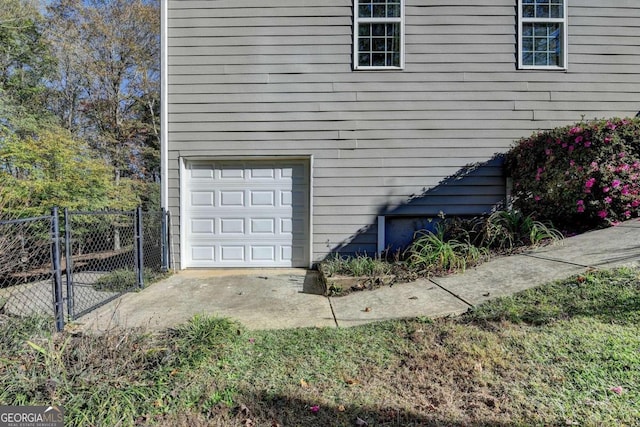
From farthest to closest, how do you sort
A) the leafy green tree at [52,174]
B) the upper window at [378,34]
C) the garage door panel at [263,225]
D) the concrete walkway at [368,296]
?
1. the leafy green tree at [52,174]
2. the garage door panel at [263,225]
3. the upper window at [378,34]
4. the concrete walkway at [368,296]

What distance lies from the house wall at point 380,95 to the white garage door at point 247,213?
1.08ft

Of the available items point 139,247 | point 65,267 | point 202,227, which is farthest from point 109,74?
point 65,267

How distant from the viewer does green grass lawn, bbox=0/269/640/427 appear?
186 centimetres

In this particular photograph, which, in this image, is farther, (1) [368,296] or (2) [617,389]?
(1) [368,296]

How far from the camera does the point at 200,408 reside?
195cm

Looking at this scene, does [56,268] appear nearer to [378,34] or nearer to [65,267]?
[65,267]

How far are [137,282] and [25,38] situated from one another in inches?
418

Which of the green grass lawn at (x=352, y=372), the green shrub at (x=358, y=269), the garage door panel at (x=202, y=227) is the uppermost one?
the garage door panel at (x=202, y=227)

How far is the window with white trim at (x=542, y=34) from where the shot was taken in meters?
5.68

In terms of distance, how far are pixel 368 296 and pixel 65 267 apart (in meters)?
3.87

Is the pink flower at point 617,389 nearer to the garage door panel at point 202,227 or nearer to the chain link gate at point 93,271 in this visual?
the chain link gate at point 93,271

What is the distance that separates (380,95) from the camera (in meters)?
5.72

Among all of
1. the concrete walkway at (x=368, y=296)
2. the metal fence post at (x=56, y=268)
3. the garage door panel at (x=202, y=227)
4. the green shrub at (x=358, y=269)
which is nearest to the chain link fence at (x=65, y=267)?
the metal fence post at (x=56, y=268)

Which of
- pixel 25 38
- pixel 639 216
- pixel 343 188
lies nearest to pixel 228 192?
pixel 343 188
